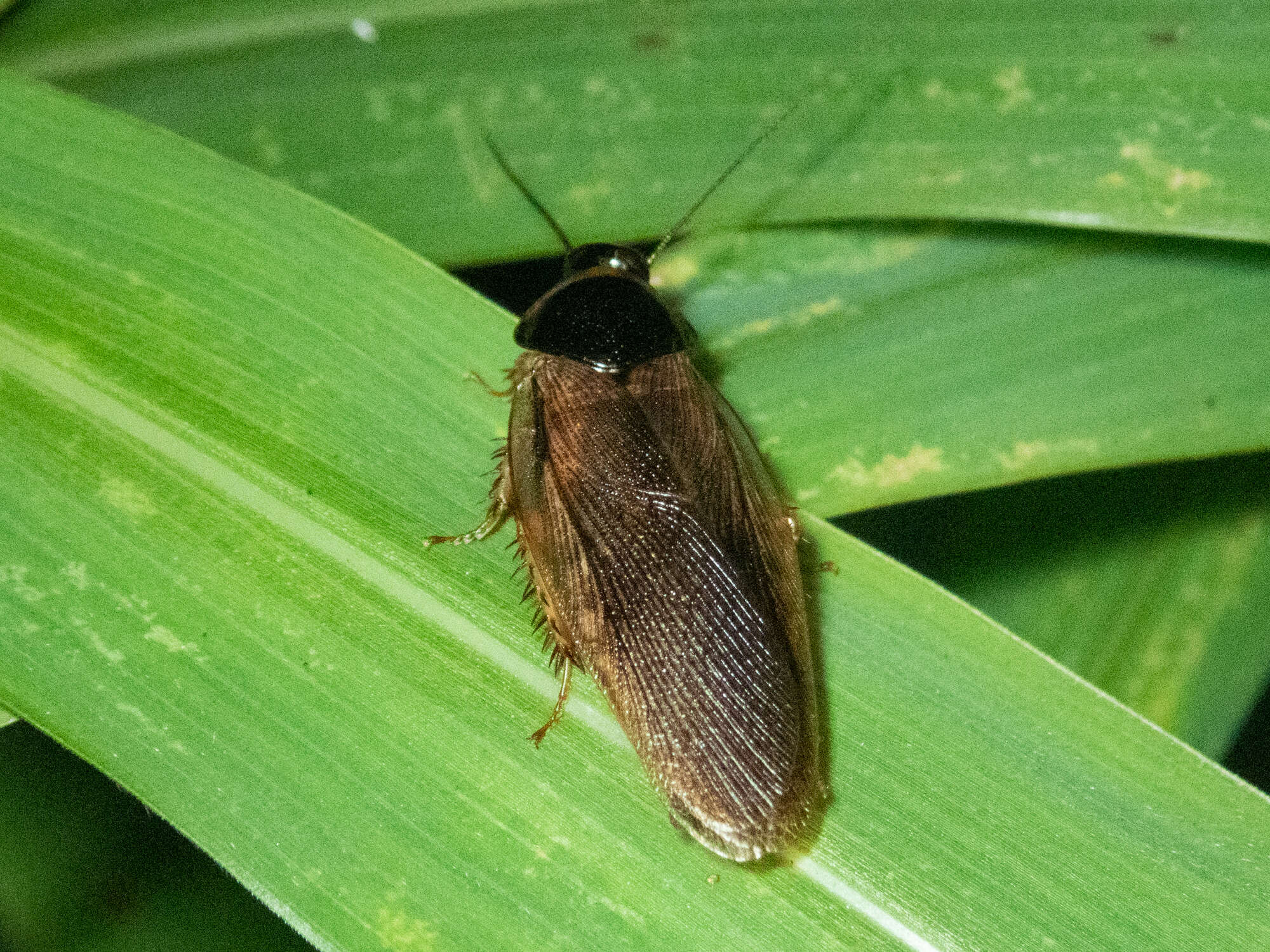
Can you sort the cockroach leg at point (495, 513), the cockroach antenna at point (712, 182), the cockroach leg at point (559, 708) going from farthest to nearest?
the cockroach antenna at point (712, 182), the cockroach leg at point (495, 513), the cockroach leg at point (559, 708)

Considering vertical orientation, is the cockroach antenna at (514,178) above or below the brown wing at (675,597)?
above

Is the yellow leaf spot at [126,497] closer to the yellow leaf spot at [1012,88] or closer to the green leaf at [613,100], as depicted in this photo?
the green leaf at [613,100]

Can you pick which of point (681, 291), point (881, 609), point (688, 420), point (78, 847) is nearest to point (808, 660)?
point (881, 609)

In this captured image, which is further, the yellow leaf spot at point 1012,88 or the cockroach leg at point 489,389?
the yellow leaf spot at point 1012,88

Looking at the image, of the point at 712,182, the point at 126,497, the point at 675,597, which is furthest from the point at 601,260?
the point at 126,497

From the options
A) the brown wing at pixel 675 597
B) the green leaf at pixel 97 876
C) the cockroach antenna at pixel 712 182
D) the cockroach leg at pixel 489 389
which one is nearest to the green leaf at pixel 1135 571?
the brown wing at pixel 675 597

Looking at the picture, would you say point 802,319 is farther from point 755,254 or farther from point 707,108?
point 707,108

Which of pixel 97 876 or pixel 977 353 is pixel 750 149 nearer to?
pixel 977 353
